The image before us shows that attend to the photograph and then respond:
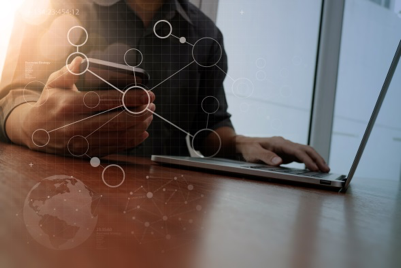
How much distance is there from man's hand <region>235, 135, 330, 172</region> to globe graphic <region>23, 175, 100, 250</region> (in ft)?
1.19

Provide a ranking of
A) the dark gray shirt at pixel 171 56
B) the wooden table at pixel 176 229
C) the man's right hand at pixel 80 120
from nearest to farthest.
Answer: the wooden table at pixel 176 229 < the man's right hand at pixel 80 120 < the dark gray shirt at pixel 171 56

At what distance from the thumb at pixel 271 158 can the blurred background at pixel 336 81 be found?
0.55m

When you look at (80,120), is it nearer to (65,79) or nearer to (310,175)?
(65,79)

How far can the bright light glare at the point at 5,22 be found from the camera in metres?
0.61

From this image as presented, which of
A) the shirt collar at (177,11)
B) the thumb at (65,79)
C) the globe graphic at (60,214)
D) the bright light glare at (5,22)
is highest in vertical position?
the shirt collar at (177,11)

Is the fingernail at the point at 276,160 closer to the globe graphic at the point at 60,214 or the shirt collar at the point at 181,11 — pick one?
the globe graphic at the point at 60,214

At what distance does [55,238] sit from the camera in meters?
0.12

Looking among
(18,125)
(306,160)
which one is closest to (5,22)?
(18,125)

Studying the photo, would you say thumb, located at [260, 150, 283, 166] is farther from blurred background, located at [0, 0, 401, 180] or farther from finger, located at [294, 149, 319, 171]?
blurred background, located at [0, 0, 401, 180]

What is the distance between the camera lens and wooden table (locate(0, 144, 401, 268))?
0.35ft

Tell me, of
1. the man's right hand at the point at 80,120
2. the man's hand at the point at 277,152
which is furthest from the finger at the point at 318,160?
the man's right hand at the point at 80,120

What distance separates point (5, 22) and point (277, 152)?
0.57m

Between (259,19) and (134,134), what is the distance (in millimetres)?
732

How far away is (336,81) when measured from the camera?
4.38 feet
